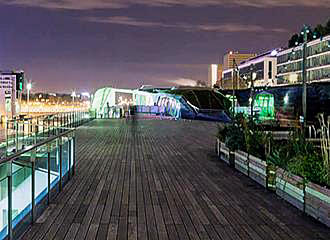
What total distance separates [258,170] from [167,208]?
1953mm

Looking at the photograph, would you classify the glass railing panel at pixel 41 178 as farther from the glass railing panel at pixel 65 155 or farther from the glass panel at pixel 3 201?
the glass railing panel at pixel 65 155

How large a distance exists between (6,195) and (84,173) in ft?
12.7

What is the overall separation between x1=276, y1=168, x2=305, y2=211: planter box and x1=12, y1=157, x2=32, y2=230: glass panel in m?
2.81

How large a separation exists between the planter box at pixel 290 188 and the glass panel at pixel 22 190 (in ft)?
9.23

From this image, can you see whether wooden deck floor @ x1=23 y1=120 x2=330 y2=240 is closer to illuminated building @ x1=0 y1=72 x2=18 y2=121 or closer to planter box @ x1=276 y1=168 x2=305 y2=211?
planter box @ x1=276 y1=168 x2=305 y2=211

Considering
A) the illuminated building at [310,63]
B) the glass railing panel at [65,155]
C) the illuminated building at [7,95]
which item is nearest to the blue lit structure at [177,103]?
the illuminated building at [7,95]

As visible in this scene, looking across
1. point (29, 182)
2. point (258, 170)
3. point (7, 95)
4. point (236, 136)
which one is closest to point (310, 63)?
point (7, 95)

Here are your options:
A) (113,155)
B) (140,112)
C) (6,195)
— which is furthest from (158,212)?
(140,112)

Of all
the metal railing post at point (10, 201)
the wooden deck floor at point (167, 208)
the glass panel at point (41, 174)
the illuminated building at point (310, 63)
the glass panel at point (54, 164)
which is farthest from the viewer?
the illuminated building at point (310, 63)

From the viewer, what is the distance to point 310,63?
187 ft

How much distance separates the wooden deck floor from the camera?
412 cm

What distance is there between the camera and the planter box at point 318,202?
13.9 feet

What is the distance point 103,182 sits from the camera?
6.67m

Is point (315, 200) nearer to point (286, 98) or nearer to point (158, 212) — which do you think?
point (158, 212)
